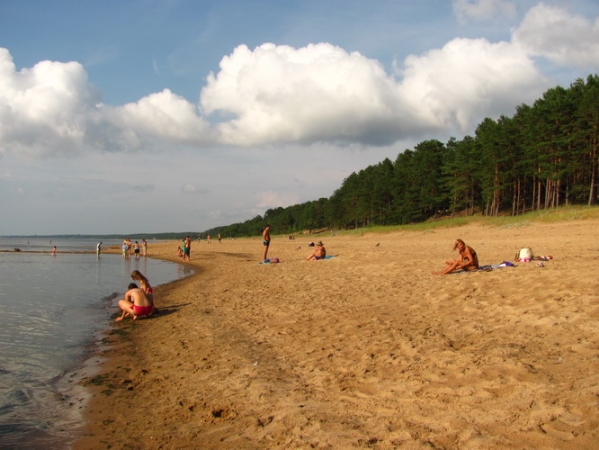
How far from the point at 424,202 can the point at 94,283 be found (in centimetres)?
5231

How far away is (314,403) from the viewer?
495 cm

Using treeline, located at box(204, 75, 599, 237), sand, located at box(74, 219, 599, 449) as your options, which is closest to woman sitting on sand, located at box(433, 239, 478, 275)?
sand, located at box(74, 219, 599, 449)

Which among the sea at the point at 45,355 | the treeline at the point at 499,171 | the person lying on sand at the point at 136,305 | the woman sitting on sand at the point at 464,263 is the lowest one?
the sea at the point at 45,355

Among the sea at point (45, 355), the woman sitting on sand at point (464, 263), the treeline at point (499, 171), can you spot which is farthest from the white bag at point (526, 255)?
the treeline at point (499, 171)

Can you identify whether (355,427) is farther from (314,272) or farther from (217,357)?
(314,272)

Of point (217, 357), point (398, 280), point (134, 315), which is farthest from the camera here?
point (398, 280)

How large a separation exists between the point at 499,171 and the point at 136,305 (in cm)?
4534

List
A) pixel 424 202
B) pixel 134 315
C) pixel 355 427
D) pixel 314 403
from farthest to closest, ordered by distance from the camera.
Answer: pixel 424 202
pixel 134 315
pixel 314 403
pixel 355 427

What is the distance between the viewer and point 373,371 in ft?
18.8

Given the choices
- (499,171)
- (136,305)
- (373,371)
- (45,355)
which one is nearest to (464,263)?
(373,371)

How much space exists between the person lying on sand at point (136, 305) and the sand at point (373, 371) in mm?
264

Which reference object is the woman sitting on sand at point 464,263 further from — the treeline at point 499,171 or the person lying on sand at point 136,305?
the treeline at point 499,171

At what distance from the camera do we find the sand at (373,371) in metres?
4.04

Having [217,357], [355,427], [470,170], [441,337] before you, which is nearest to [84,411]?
[217,357]
